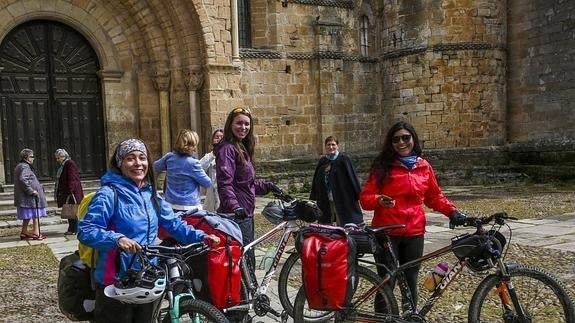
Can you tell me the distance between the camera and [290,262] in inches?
193

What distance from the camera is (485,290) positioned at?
3709 millimetres

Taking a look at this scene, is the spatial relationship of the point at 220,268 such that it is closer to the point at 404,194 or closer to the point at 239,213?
the point at 239,213

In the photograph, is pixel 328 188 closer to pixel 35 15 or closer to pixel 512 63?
pixel 35 15

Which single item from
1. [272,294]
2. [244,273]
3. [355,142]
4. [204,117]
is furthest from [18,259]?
[355,142]

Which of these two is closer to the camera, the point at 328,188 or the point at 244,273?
the point at 244,273

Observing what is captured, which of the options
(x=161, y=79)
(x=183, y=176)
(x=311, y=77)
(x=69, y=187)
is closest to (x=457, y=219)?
(x=183, y=176)

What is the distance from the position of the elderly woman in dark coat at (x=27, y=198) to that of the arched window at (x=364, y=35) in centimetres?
1126

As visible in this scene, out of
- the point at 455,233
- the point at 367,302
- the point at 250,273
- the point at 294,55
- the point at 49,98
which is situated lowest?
the point at 455,233

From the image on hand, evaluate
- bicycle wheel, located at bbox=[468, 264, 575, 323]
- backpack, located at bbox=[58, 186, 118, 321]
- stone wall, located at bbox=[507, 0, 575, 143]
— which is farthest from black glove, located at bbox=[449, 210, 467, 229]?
stone wall, located at bbox=[507, 0, 575, 143]

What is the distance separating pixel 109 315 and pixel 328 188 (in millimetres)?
3842

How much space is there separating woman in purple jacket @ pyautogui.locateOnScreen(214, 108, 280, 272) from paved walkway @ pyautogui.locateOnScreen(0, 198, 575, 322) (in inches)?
96.2

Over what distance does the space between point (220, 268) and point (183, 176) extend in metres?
1.81

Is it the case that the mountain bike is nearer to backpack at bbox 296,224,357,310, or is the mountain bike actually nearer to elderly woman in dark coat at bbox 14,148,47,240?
backpack at bbox 296,224,357,310

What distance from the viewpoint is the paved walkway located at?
7730mm
